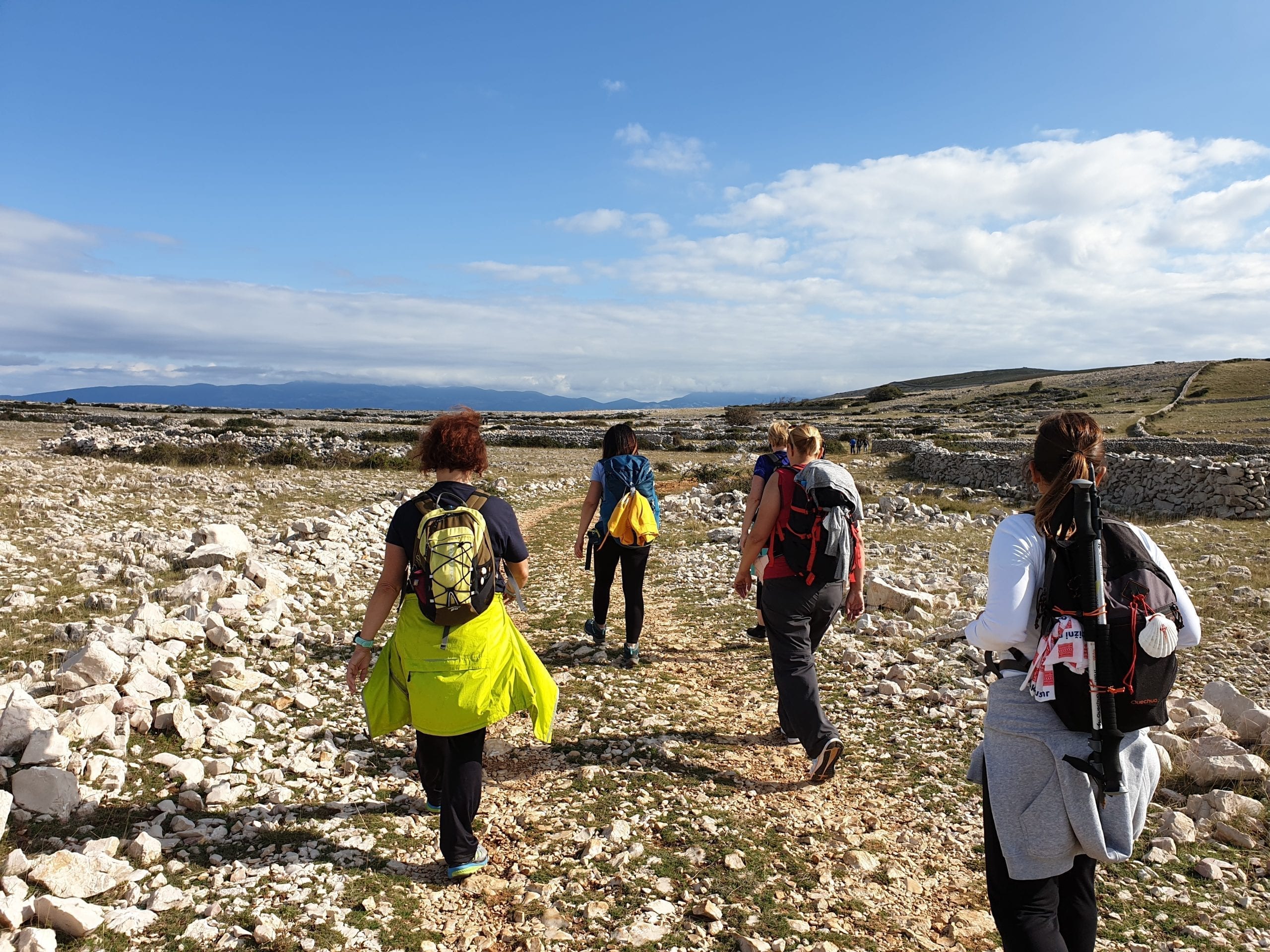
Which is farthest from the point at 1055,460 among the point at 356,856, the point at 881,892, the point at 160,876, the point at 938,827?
the point at 160,876

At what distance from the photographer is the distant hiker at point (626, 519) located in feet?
21.7

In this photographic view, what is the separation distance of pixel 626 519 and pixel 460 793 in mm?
3396

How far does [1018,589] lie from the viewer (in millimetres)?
2365

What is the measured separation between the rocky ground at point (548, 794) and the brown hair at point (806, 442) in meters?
2.29

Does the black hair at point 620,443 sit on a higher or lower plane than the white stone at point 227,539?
higher

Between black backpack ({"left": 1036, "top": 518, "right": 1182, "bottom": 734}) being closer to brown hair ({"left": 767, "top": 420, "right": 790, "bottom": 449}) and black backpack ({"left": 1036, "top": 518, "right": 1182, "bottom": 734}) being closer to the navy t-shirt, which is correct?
the navy t-shirt

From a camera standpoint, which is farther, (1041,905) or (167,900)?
(167,900)

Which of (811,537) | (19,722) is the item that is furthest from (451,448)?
(19,722)

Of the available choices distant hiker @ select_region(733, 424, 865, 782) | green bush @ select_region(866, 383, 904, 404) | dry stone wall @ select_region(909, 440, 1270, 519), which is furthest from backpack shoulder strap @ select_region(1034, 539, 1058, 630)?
green bush @ select_region(866, 383, 904, 404)

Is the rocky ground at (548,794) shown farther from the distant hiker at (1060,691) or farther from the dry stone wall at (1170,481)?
the dry stone wall at (1170,481)

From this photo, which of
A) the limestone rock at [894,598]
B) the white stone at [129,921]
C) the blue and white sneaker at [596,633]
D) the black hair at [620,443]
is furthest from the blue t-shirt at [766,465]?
the white stone at [129,921]

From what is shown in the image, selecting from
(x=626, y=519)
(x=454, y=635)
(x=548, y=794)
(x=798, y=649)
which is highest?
(x=626, y=519)

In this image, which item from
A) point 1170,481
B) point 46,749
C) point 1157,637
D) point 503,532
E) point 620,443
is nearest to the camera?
point 1157,637

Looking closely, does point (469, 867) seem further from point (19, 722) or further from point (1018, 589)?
point (1018, 589)
